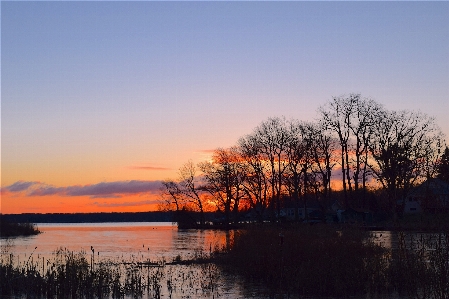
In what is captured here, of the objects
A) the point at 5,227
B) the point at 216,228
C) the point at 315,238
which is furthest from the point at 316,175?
the point at 315,238

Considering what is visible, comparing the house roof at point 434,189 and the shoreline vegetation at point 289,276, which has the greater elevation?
the house roof at point 434,189

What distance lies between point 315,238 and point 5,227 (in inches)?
2233

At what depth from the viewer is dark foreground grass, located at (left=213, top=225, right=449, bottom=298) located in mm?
18109

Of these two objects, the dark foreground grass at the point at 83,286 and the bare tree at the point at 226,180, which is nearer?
the dark foreground grass at the point at 83,286

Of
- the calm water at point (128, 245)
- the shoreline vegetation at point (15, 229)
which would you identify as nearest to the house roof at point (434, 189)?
the calm water at point (128, 245)

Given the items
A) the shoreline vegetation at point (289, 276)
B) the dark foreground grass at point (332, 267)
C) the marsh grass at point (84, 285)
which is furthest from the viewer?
the marsh grass at point (84, 285)

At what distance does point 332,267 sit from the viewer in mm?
19844

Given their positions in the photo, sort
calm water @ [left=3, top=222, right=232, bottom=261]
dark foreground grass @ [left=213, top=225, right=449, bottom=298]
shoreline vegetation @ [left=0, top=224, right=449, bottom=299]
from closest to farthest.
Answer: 1. dark foreground grass @ [left=213, top=225, right=449, bottom=298]
2. shoreline vegetation @ [left=0, top=224, right=449, bottom=299]
3. calm water @ [left=3, top=222, right=232, bottom=261]

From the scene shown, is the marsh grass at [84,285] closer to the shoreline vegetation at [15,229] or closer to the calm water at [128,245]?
the calm water at [128,245]

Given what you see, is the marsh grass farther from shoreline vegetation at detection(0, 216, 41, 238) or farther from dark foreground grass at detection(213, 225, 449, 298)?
shoreline vegetation at detection(0, 216, 41, 238)

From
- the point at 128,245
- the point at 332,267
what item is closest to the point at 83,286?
the point at 332,267

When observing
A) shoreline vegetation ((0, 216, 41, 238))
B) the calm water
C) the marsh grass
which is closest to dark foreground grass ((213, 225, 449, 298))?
the marsh grass

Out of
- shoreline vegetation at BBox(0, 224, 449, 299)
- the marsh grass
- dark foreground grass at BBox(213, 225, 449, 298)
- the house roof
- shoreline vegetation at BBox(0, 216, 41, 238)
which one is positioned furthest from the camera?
shoreline vegetation at BBox(0, 216, 41, 238)

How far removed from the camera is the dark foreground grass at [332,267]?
18109mm
